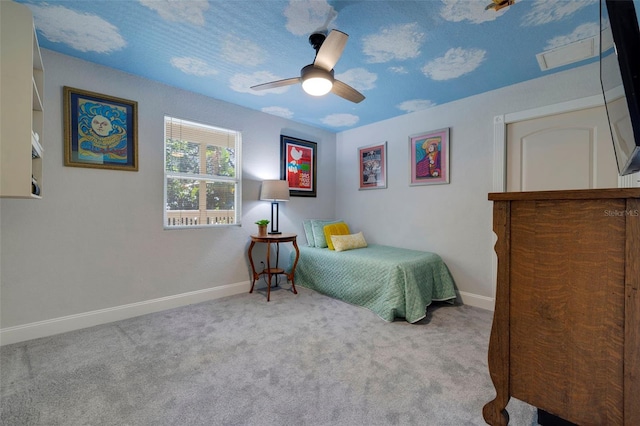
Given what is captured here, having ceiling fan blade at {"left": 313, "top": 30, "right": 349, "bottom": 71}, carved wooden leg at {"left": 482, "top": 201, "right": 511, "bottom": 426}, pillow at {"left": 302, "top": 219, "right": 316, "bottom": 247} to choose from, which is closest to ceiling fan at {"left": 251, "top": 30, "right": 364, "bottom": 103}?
ceiling fan blade at {"left": 313, "top": 30, "right": 349, "bottom": 71}

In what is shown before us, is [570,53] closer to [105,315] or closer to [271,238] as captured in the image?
[271,238]

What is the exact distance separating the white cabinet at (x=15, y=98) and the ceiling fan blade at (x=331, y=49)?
5.07 ft

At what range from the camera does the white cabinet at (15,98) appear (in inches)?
52.9

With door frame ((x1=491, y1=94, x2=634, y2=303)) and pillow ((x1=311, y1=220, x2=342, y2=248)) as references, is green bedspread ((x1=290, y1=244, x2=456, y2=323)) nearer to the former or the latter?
pillow ((x1=311, y1=220, x2=342, y2=248))

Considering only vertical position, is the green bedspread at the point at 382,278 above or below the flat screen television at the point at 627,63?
below

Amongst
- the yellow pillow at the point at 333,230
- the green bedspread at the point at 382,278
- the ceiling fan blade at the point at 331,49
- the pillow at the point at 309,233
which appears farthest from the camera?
the pillow at the point at 309,233

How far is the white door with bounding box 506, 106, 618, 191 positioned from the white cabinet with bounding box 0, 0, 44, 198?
376cm

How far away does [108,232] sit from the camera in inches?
100.0

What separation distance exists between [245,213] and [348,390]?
2442 mm

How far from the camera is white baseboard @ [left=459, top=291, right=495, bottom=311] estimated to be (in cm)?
290

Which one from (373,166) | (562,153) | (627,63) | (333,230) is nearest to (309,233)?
(333,230)

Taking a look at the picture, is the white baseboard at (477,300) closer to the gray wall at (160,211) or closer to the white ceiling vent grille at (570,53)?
the gray wall at (160,211)

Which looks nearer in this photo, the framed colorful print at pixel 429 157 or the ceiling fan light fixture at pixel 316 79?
the ceiling fan light fixture at pixel 316 79

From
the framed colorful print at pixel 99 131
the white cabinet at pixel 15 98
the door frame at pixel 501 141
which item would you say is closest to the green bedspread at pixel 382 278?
the door frame at pixel 501 141
